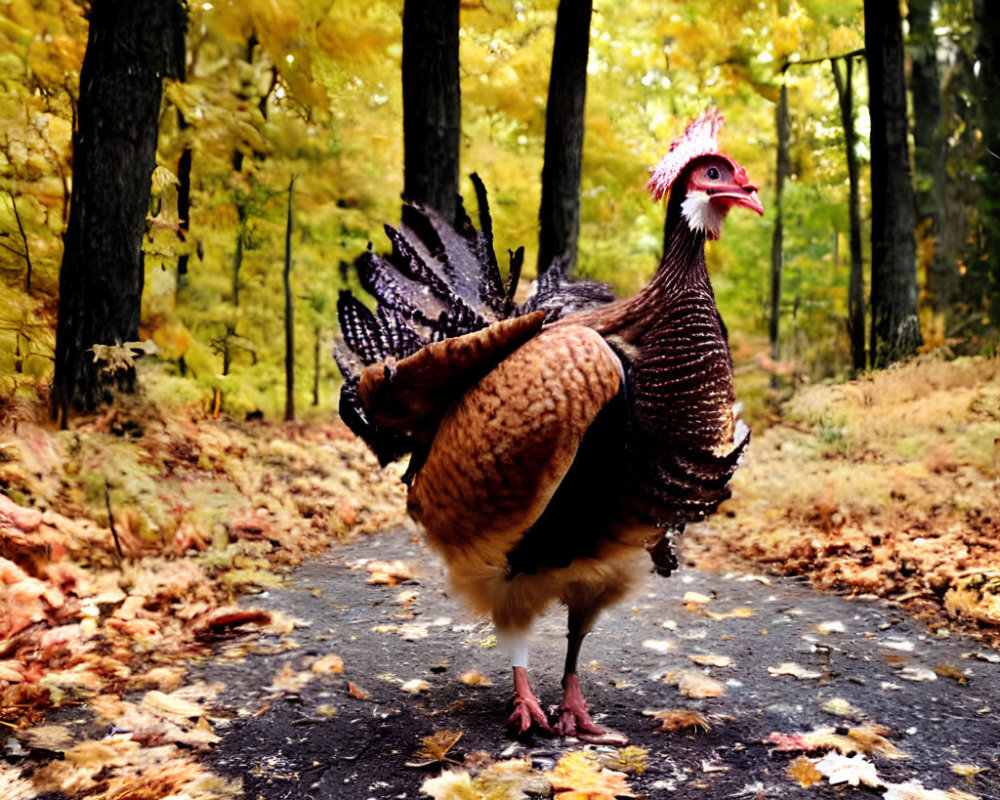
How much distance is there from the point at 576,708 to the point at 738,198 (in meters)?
2.18

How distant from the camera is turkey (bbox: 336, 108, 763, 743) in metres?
2.58

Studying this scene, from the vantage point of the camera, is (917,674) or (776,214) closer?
(917,674)

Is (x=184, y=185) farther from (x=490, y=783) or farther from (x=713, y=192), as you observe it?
(x=490, y=783)

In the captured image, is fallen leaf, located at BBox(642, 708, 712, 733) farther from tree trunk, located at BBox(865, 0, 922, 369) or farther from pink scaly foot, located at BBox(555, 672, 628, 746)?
tree trunk, located at BBox(865, 0, 922, 369)

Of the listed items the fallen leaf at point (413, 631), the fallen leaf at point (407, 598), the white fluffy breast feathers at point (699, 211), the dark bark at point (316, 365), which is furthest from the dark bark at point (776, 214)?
the white fluffy breast feathers at point (699, 211)

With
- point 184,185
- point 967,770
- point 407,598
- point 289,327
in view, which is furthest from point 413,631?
point 289,327

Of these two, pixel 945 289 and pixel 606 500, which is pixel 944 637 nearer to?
pixel 606 500

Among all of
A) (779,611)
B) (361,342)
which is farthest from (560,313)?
(779,611)

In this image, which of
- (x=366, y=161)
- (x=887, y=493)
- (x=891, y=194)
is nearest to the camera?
(x=887, y=493)

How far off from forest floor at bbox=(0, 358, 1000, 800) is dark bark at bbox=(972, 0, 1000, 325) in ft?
5.85

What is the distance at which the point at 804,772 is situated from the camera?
271 cm

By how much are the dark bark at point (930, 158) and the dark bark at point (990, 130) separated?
3516 mm

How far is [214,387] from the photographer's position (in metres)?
7.08

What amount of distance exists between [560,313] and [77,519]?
307cm
